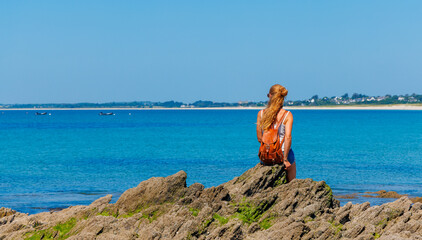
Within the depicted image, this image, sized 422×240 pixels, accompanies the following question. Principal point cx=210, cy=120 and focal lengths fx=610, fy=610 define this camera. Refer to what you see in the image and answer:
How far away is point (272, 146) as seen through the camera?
14.2 m

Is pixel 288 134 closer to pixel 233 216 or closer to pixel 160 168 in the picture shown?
pixel 233 216

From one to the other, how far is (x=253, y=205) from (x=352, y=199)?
622 inches

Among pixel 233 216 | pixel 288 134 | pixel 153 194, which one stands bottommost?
pixel 233 216

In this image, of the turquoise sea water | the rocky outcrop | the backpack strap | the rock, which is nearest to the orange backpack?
the backpack strap

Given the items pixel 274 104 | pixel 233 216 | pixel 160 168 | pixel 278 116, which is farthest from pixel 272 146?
pixel 160 168

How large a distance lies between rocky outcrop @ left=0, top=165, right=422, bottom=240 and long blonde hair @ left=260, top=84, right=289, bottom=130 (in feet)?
4.89

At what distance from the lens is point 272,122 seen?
1402 centimetres

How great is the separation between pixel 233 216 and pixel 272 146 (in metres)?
1.86

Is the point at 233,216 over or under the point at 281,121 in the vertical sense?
under

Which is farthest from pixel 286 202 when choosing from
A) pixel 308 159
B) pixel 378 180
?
pixel 308 159

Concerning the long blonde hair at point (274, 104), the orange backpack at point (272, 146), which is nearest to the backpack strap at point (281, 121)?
the orange backpack at point (272, 146)

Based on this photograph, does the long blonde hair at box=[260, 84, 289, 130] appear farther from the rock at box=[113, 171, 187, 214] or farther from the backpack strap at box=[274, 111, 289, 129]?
the rock at box=[113, 171, 187, 214]

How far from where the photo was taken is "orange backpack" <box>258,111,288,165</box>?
14.0 meters

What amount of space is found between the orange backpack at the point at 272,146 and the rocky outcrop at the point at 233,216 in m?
0.42
